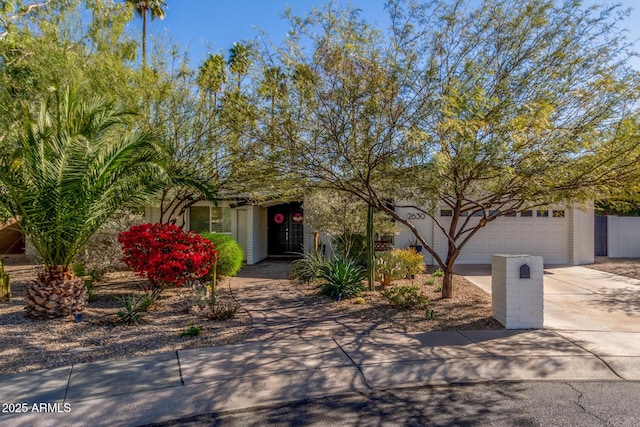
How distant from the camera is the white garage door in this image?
15.1 meters

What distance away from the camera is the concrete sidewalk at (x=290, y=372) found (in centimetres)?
407

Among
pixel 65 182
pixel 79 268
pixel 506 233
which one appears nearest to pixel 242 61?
pixel 65 182

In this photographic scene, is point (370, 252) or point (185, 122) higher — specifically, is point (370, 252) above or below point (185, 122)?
below

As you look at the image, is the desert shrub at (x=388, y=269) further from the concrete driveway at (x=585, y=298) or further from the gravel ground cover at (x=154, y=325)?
the concrete driveway at (x=585, y=298)

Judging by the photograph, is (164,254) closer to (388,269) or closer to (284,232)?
(388,269)

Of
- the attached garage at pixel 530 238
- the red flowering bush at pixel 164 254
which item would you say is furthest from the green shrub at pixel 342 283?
the attached garage at pixel 530 238

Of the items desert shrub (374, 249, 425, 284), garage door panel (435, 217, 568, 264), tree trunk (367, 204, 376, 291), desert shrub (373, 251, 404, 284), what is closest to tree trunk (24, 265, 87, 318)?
tree trunk (367, 204, 376, 291)

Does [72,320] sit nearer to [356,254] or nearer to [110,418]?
[110,418]

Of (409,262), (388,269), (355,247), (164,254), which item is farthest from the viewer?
(355,247)

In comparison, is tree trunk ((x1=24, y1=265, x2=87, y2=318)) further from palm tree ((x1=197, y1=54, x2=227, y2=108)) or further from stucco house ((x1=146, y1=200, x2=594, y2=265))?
stucco house ((x1=146, y1=200, x2=594, y2=265))

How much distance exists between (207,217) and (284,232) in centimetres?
490

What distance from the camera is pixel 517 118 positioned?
5801 millimetres

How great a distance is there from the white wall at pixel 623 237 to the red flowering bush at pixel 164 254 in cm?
1678

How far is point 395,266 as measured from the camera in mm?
10812
